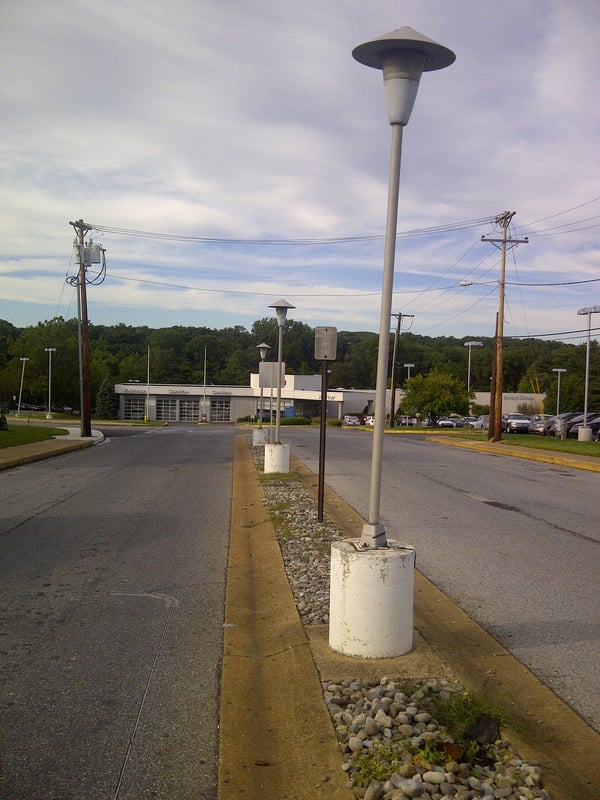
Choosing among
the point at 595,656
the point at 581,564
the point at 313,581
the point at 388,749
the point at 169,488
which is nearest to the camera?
the point at 388,749

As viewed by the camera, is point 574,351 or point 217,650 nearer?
point 217,650

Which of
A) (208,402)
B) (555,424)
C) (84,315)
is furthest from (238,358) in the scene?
(84,315)

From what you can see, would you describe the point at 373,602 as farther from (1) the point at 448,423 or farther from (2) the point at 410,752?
(1) the point at 448,423

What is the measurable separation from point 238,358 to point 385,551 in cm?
11959

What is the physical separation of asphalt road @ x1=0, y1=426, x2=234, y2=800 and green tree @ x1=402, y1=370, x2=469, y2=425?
1814 inches

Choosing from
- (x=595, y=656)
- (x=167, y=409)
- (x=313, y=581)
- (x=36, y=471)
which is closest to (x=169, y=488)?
(x=36, y=471)

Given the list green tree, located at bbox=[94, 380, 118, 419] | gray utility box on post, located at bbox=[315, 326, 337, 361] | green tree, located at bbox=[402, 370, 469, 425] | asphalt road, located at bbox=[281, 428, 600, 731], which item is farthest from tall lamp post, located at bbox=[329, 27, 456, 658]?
green tree, located at bbox=[94, 380, 118, 419]

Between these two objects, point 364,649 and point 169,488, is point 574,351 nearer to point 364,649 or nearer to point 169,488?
point 169,488

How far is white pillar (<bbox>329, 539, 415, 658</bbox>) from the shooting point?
541 centimetres

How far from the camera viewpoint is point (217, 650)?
6.15 meters

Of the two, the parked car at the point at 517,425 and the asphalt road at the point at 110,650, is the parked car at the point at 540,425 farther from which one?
the asphalt road at the point at 110,650

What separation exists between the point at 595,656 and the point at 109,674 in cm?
360

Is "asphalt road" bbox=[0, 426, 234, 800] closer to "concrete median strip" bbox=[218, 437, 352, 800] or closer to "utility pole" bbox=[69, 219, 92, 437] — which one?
"concrete median strip" bbox=[218, 437, 352, 800]

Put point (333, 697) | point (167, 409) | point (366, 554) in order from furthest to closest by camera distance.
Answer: point (167, 409) < point (366, 554) < point (333, 697)
